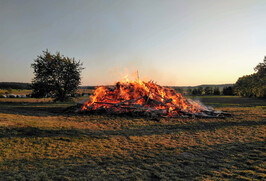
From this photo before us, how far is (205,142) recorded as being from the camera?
228 inches

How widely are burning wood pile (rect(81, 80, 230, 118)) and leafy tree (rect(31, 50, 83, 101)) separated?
1241 cm

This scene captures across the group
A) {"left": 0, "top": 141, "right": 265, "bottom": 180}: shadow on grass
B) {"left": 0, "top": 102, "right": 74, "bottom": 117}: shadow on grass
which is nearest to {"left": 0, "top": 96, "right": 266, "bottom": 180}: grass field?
Result: {"left": 0, "top": 141, "right": 265, "bottom": 180}: shadow on grass

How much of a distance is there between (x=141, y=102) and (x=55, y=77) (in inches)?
689

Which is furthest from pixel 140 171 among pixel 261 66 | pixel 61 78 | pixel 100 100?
pixel 61 78

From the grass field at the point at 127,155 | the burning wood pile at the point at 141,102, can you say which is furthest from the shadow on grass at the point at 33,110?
the grass field at the point at 127,155

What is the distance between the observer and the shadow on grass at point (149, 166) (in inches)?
130

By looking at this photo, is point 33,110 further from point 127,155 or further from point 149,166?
point 149,166

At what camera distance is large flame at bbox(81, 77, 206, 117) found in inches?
458

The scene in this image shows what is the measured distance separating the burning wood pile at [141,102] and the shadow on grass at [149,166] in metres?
6.58

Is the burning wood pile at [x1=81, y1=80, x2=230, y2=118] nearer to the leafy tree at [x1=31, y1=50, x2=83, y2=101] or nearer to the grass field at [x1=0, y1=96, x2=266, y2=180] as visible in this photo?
the grass field at [x1=0, y1=96, x2=266, y2=180]

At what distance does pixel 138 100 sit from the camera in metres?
12.5

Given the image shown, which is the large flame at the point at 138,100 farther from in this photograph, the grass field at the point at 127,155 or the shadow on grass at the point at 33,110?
the grass field at the point at 127,155

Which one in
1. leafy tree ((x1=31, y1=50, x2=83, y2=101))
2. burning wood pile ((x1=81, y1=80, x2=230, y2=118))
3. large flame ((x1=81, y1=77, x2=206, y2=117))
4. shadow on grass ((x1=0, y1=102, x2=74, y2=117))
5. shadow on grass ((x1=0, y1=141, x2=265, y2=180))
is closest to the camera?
shadow on grass ((x1=0, y1=141, x2=265, y2=180))

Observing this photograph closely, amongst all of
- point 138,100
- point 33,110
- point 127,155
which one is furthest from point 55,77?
point 127,155
